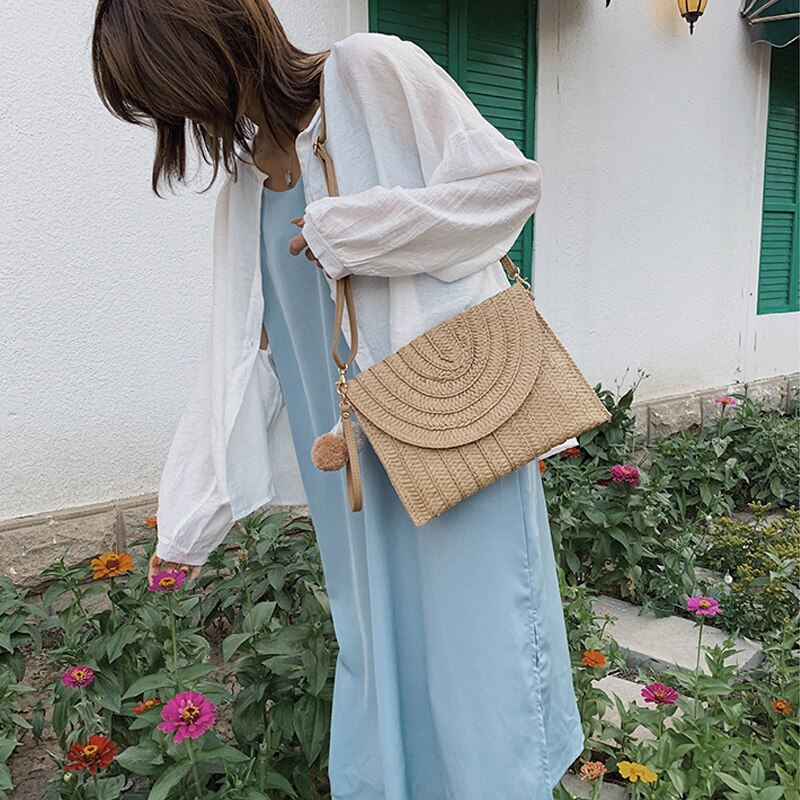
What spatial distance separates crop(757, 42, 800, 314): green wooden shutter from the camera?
212 inches

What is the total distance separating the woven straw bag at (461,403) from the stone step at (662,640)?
4.71ft

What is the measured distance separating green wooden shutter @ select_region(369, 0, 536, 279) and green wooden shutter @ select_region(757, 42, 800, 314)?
244 centimetres

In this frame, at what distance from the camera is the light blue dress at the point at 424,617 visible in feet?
3.85

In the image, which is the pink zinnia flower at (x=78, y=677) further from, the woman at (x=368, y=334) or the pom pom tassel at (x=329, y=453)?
the pom pom tassel at (x=329, y=453)

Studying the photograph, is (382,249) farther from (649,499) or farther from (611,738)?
(649,499)

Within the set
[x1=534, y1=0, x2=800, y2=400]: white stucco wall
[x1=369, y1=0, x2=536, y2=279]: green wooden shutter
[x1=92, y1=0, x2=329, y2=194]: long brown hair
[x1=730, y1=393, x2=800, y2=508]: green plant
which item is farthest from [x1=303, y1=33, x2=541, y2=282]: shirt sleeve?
[x1=730, y1=393, x2=800, y2=508]: green plant

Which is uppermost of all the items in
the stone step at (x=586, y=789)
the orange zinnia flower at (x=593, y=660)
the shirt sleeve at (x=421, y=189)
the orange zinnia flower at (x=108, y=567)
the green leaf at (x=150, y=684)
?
the shirt sleeve at (x=421, y=189)

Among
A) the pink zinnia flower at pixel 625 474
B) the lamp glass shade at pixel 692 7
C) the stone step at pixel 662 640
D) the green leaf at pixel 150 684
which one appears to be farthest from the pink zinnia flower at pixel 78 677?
the lamp glass shade at pixel 692 7

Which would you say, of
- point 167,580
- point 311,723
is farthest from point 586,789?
point 167,580

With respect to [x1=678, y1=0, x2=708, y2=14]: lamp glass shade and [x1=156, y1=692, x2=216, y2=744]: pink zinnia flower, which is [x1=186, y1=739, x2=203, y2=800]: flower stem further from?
[x1=678, y1=0, x2=708, y2=14]: lamp glass shade

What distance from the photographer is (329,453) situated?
1121mm

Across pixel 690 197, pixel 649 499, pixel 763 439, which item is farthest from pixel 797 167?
pixel 649 499

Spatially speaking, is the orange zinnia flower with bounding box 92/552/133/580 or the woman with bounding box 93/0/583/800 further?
the orange zinnia flower with bounding box 92/552/133/580

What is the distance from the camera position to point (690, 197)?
189 inches
